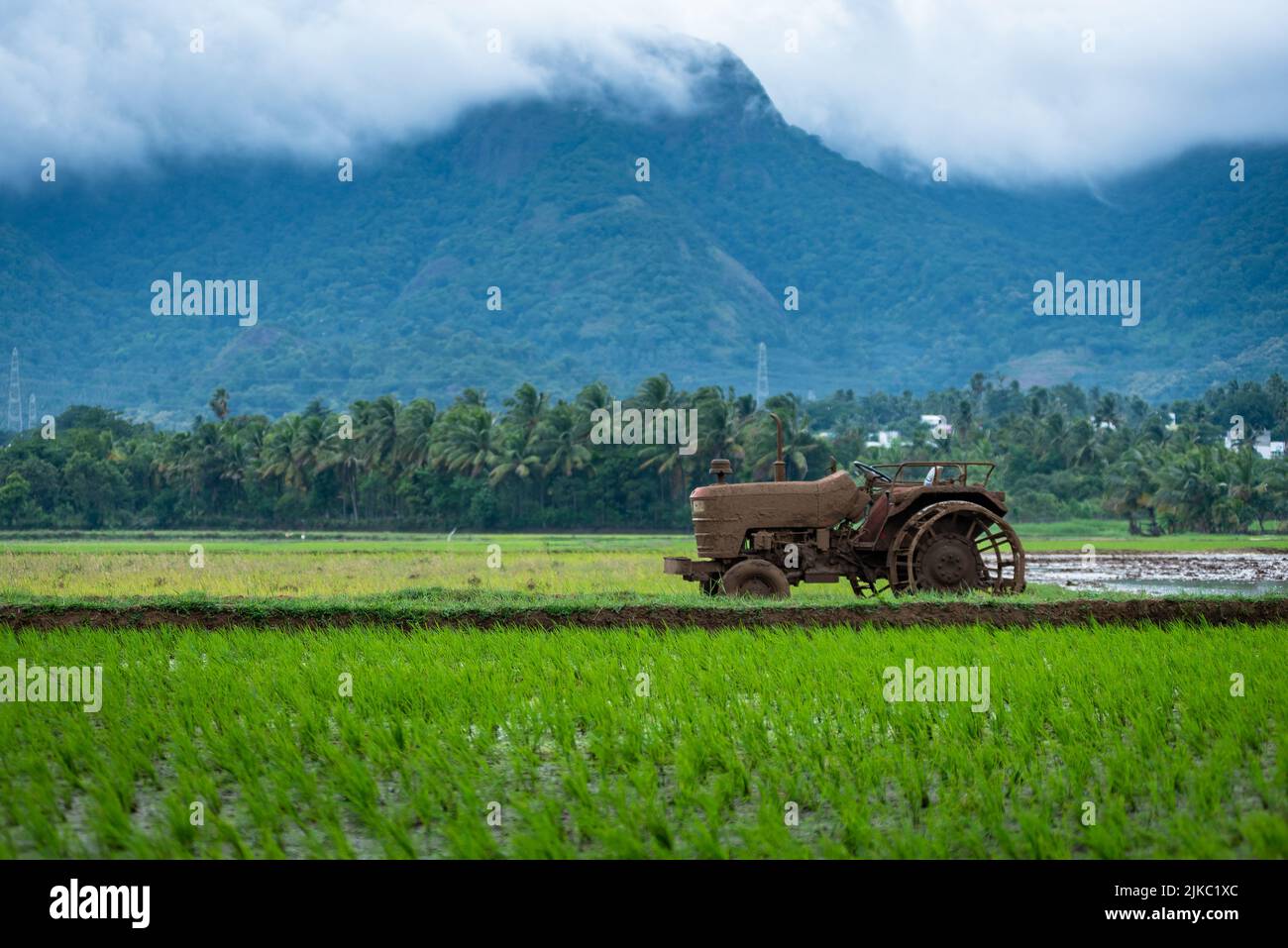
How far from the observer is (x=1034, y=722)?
25.9 feet

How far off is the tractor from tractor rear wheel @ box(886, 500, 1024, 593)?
1cm

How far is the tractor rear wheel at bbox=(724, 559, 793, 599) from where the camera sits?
14250 millimetres

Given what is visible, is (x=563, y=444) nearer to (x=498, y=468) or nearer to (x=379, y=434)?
(x=498, y=468)

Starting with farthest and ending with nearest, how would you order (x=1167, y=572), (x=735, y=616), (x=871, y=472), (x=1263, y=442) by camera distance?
(x=1263, y=442)
(x=1167, y=572)
(x=871, y=472)
(x=735, y=616)

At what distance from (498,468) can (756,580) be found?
148 feet

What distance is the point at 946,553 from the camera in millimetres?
14312

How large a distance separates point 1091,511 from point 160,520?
42582 mm

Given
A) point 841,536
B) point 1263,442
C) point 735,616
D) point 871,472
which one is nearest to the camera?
point 735,616

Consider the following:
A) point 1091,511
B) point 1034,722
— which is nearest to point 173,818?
point 1034,722

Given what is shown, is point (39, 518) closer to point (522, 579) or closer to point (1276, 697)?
point (522, 579)

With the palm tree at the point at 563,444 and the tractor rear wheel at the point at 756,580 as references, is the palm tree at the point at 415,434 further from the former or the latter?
the tractor rear wheel at the point at 756,580

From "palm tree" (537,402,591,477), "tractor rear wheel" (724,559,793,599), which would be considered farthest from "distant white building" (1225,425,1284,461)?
"tractor rear wheel" (724,559,793,599)

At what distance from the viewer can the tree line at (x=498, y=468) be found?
5588 cm

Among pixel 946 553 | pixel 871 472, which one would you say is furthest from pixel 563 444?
pixel 946 553
